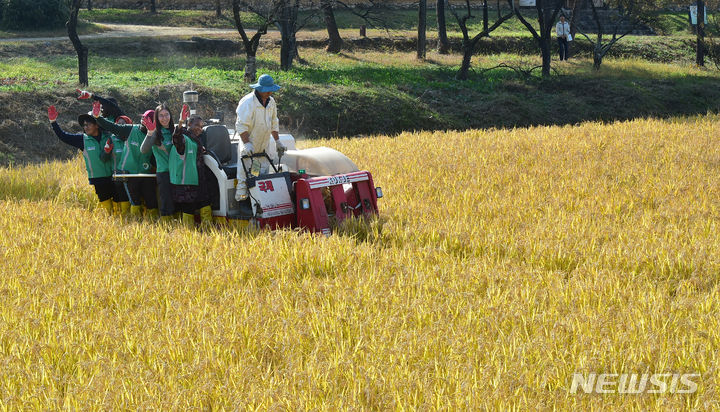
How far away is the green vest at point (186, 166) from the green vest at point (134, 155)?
65cm

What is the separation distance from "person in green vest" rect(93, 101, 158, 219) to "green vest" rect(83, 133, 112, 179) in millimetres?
263

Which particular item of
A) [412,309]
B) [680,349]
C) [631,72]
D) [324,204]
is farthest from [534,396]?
[631,72]

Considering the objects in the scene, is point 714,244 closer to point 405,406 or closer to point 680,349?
point 680,349

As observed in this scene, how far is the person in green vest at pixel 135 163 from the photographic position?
9.04 meters

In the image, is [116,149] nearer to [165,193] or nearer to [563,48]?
[165,193]

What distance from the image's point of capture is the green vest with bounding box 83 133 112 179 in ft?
30.6

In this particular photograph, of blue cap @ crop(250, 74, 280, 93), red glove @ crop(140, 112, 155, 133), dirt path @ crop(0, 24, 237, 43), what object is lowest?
red glove @ crop(140, 112, 155, 133)

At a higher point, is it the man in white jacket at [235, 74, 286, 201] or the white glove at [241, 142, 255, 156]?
the man in white jacket at [235, 74, 286, 201]

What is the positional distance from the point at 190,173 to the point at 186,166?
0.32 feet

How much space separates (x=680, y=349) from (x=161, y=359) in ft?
10.3

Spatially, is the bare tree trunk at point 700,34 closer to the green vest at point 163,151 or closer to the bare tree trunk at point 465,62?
the bare tree trunk at point 465,62

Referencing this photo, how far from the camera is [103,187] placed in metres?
9.51

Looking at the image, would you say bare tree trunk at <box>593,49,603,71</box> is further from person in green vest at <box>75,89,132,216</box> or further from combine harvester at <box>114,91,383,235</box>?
person in green vest at <box>75,89,132,216</box>

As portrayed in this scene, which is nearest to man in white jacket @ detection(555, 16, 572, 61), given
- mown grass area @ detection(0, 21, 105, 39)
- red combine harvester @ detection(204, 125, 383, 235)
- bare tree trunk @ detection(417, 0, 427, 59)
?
bare tree trunk @ detection(417, 0, 427, 59)
